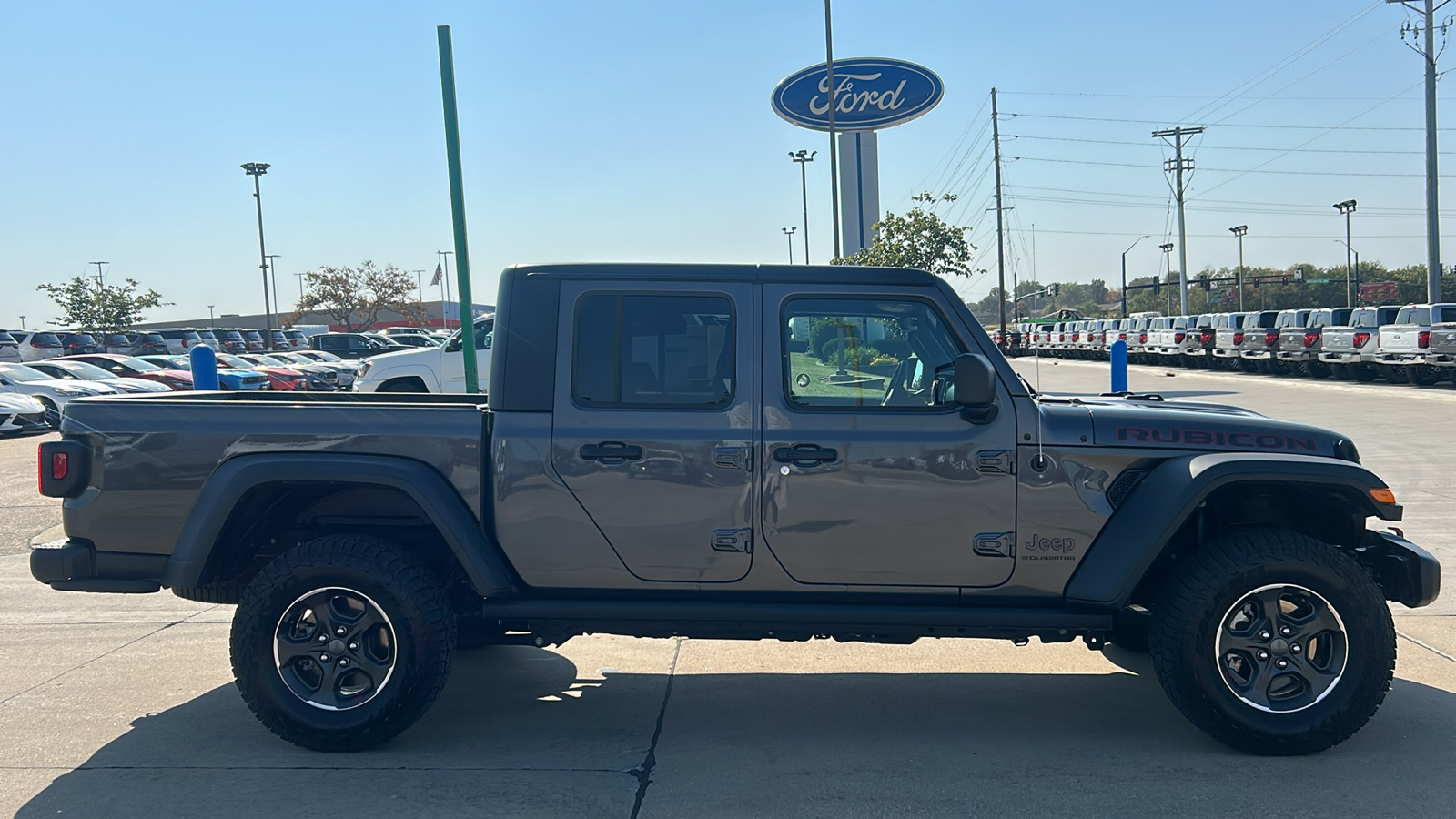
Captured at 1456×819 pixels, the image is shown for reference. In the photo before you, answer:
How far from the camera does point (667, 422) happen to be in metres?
4.34

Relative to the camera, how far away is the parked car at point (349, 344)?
134 ft

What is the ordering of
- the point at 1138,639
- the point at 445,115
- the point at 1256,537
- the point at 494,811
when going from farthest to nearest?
1. the point at 445,115
2. the point at 1138,639
3. the point at 1256,537
4. the point at 494,811

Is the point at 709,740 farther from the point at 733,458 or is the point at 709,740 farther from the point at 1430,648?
the point at 1430,648

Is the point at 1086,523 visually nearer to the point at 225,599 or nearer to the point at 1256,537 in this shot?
the point at 1256,537

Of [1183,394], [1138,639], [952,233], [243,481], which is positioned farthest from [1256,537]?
[952,233]

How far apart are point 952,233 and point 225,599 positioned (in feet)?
78.4

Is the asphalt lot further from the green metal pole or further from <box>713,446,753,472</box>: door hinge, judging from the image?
the green metal pole

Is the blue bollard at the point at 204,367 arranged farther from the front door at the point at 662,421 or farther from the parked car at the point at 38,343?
the parked car at the point at 38,343

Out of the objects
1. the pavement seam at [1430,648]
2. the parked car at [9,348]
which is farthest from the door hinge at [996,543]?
the parked car at [9,348]

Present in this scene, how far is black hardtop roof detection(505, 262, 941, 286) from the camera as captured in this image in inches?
175

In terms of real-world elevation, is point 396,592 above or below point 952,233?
below

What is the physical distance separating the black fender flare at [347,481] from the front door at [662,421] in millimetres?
437

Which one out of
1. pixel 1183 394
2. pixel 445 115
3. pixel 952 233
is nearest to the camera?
pixel 445 115

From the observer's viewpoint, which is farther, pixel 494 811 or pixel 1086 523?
pixel 1086 523
